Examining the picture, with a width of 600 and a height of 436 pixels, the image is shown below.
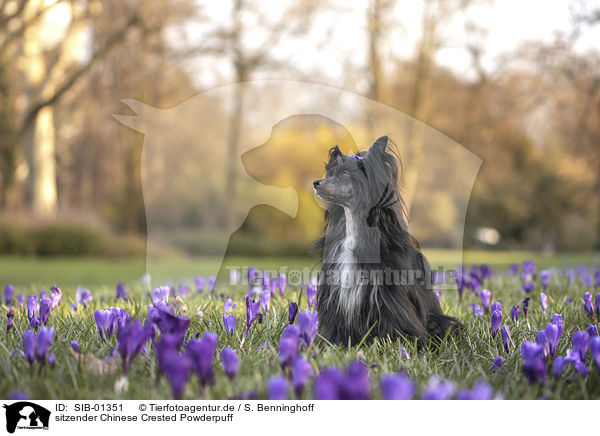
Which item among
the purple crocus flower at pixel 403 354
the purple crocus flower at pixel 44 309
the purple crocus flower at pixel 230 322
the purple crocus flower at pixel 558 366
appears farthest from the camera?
the purple crocus flower at pixel 44 309

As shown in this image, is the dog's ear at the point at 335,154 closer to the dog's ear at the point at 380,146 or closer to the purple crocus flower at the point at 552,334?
the dog's ear at the point at 380,146

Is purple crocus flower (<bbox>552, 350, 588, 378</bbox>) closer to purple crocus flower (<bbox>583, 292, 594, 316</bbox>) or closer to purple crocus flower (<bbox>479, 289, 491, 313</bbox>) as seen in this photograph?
purple crocus flower (<bbox>583, 292, 594, 316</bbox>)

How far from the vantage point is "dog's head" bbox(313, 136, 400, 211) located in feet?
9.54

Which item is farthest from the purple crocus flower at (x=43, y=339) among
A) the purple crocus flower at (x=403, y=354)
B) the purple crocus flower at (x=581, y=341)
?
the purple crocus flower at (x=581, y=341)

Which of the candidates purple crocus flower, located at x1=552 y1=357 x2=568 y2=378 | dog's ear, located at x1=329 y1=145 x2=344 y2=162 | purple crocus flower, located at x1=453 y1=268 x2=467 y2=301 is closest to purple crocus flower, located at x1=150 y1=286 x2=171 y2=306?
dog's ear, located at x1=329 y1=145 x2=344 y2=162

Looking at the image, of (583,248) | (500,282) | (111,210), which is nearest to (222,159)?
(500,282)

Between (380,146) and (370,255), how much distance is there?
64 centimetres

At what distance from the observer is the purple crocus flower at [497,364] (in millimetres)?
2648

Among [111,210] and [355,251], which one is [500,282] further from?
[111,210]

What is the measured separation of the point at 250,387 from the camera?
2219 millimetres

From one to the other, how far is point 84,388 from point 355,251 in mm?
1602

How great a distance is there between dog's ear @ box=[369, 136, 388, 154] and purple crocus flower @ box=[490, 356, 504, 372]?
1.29m

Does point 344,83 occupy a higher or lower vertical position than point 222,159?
higher
